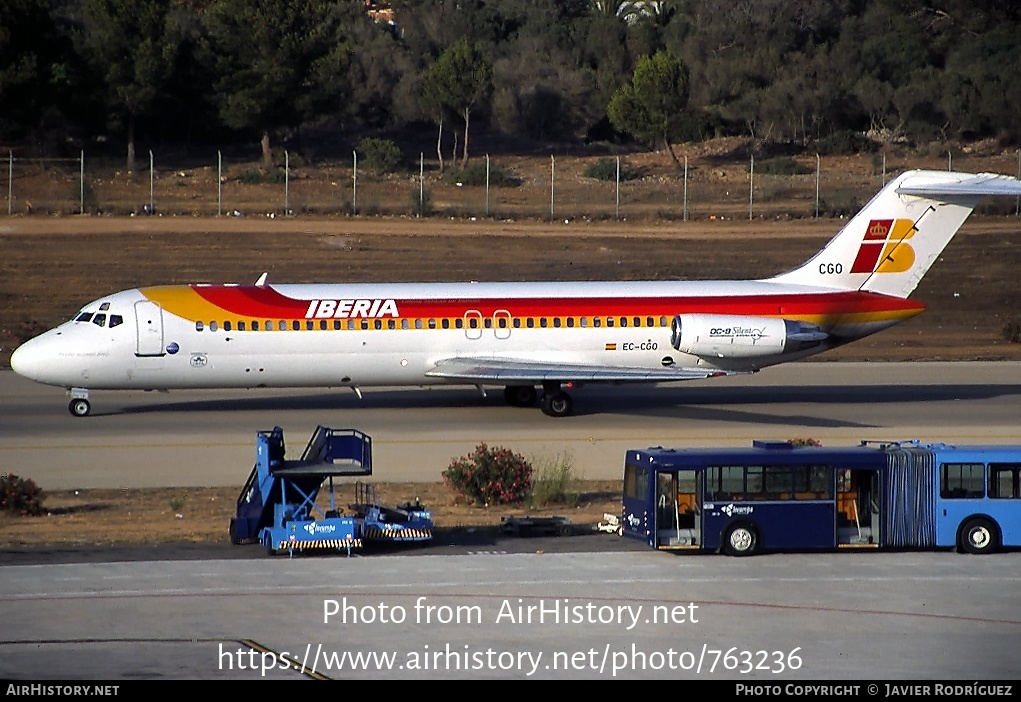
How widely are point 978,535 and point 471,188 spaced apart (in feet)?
156

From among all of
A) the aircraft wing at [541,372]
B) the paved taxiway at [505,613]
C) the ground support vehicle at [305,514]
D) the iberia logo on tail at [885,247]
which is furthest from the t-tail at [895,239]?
the ground support vehicle at [305,514]

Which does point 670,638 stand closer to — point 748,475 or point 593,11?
point 748,475

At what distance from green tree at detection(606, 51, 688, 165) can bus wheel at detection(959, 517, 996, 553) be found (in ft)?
172

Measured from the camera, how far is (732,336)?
1161 inches

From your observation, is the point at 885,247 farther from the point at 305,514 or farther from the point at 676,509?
the point at 305,514

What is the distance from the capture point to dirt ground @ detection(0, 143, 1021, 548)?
4659 centimetres

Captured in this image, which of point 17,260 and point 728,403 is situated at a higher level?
point 17,260

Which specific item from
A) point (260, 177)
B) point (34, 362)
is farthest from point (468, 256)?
point (34, 362)

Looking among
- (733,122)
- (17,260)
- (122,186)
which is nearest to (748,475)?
(17,260)

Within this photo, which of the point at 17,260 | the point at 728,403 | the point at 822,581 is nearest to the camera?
the point at 822,581

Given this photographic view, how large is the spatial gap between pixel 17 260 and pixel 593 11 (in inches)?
2525

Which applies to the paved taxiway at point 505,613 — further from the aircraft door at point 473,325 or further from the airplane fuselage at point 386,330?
the aircraft door at point 473,325

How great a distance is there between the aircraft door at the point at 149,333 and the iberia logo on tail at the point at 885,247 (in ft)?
46.7

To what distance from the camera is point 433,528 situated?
64.3ft
